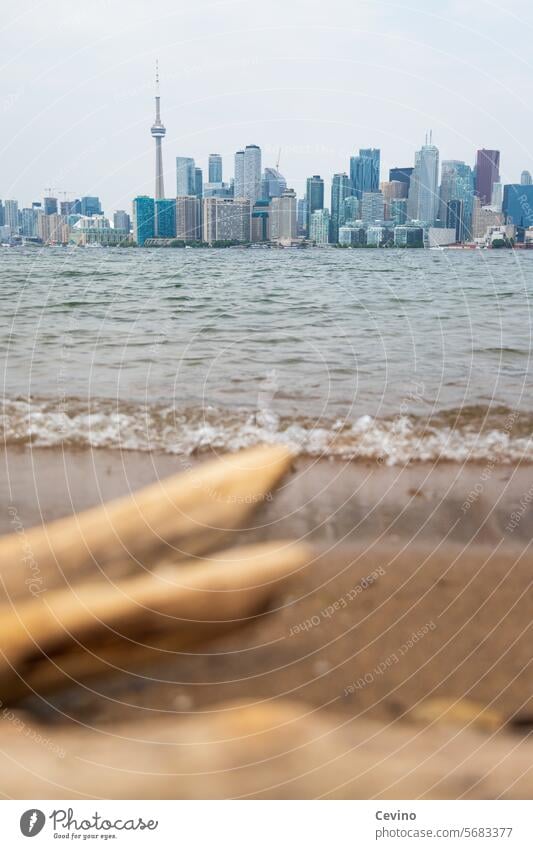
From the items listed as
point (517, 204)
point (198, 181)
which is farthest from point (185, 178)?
point (517, 204)

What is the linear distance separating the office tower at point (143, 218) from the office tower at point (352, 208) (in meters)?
2.49

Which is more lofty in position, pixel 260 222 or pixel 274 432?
pixel 260 222

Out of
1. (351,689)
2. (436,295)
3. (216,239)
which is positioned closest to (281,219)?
(216,239)

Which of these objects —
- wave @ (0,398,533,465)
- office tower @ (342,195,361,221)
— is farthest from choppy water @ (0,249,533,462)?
office tower @ (342,195,361,221)

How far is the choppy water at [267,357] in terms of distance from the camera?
17.2 ft

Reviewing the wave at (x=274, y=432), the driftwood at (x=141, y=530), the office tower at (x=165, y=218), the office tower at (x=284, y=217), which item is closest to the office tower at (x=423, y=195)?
the office tower at (x=284, y=217)

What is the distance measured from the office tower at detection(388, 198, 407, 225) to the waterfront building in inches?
24.3

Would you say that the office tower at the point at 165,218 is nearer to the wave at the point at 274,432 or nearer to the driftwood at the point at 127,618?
the wave at the point at 274,432

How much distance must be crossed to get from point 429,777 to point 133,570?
59.8 inches

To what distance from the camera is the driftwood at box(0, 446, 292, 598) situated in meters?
3.35

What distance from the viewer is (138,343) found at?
27.5ft

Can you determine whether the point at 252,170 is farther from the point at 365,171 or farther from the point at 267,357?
the point at 267,357

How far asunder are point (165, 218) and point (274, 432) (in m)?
4.89

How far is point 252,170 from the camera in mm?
9258
